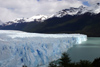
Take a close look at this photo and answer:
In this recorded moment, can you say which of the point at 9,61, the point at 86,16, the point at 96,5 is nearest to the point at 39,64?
the point at 9,61

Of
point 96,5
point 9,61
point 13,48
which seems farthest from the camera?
point 96,5

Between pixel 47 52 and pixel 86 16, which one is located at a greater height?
pixel 86 16

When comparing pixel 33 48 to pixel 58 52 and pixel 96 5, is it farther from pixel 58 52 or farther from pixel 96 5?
pixel 96 5

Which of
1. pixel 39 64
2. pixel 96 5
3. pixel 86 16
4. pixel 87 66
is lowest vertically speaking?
pixel 39 64

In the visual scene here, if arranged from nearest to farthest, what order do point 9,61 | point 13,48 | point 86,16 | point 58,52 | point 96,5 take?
point 9,61 < point 13,48 < point 58,52 < point 86,16 < point 96,5

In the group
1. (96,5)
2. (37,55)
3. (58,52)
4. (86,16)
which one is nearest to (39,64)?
(37,55)

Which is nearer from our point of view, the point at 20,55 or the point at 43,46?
the point at 20,55

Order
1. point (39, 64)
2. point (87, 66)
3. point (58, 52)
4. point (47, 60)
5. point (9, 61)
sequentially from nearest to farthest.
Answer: point (87, 66) → point (9, 61) → point (39, 64) → point (47, 60) → point (58, 52)

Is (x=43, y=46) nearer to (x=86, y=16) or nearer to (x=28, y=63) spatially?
(x=28, y=63)

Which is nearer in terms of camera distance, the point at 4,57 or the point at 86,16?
the point at 4,57
